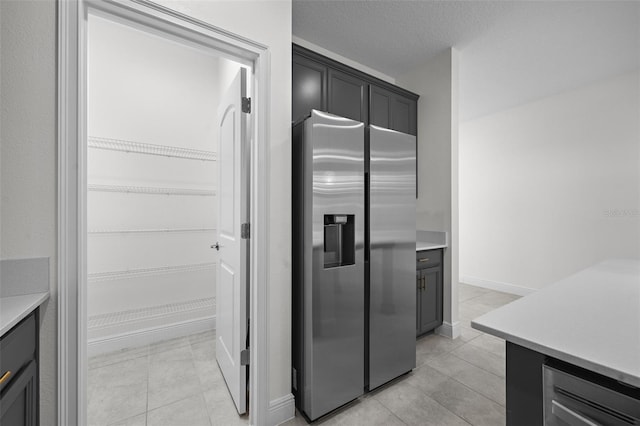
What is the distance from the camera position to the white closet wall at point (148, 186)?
7.61ft

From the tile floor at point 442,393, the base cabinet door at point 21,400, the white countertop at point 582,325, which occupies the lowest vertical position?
the tile floor at point 442,393

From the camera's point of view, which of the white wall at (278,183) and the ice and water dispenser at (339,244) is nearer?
the white wall at (278,183)

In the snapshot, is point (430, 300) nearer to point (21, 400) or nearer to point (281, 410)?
point (281, 410)

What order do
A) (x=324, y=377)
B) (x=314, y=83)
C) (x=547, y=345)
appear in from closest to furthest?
(x=547, y=345) < (x=324, y=377) < (x=314, y=83)

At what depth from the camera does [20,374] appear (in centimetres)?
86

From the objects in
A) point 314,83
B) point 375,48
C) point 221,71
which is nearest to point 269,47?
point 314,83

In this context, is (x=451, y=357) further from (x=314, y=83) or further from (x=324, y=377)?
(x=314, y=83)

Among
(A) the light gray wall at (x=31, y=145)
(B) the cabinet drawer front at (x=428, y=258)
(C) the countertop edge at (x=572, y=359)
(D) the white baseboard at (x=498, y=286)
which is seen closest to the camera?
(C) the countertop edge at (x=572, y=359)

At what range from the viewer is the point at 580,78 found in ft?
10.7

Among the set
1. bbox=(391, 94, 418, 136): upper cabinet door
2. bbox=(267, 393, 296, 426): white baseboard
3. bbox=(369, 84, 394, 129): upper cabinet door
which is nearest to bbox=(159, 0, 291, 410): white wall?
bbox=(267, 393, 296, 426): white baseboard

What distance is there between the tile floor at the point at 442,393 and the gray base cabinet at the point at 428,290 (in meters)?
0.20

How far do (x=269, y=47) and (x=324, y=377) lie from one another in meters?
1.94

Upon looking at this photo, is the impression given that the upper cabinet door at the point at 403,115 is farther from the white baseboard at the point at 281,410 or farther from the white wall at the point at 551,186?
the white baseboard at the point at 281,410

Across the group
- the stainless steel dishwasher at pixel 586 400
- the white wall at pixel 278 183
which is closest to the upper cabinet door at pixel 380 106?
the white wall at pixel 278 183
